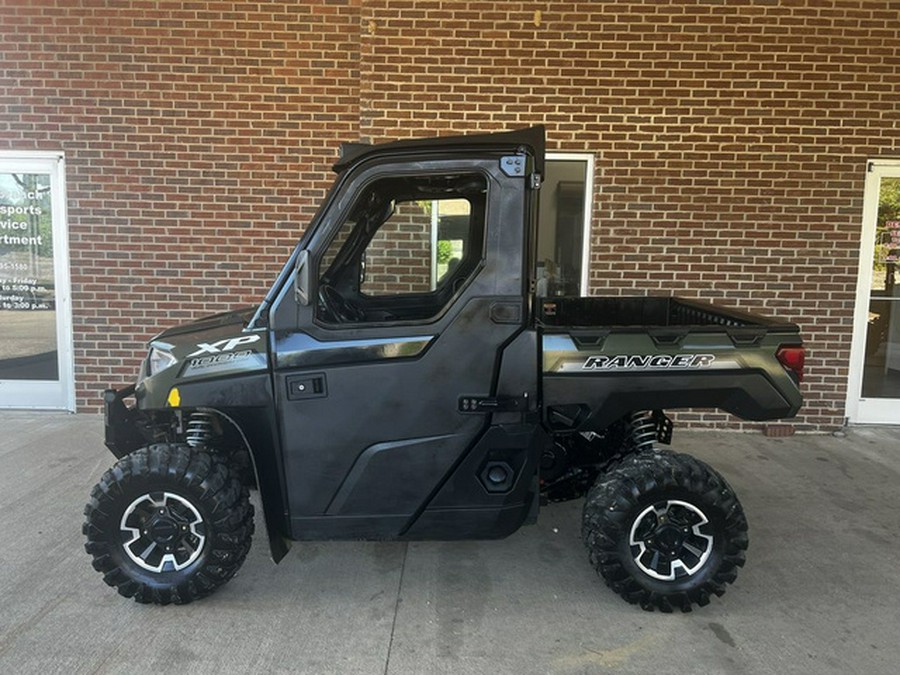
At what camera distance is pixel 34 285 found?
6363mm

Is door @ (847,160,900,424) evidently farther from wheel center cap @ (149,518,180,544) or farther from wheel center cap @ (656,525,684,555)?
wheel center cap @ (149,518,180,544)

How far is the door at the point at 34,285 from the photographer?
6.14 meters

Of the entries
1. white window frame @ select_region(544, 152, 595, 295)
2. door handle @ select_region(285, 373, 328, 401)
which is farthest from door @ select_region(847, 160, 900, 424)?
door handle @ select_region(285, 373, 328, 401)

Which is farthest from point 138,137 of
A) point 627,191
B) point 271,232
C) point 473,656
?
point 473,656

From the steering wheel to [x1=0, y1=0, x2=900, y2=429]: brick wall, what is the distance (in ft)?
9.22

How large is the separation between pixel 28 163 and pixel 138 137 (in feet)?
3.59

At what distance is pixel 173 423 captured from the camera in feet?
11.2

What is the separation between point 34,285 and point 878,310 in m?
8.13

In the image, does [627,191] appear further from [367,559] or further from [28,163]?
[28,163]

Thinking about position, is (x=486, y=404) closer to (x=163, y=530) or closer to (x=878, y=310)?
(x=163, y=530)

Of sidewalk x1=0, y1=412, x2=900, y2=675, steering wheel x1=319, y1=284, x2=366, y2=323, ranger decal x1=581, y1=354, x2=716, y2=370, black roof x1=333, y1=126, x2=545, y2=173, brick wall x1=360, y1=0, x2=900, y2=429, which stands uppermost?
brick wall x1=360, y1=0, x2=900, y2=429

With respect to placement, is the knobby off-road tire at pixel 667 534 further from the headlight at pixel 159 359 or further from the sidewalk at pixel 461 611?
the headlight at pixel 159 359

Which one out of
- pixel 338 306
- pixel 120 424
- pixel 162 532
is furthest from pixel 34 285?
pixel 338 306

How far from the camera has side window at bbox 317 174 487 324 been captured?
3242 millimetres
